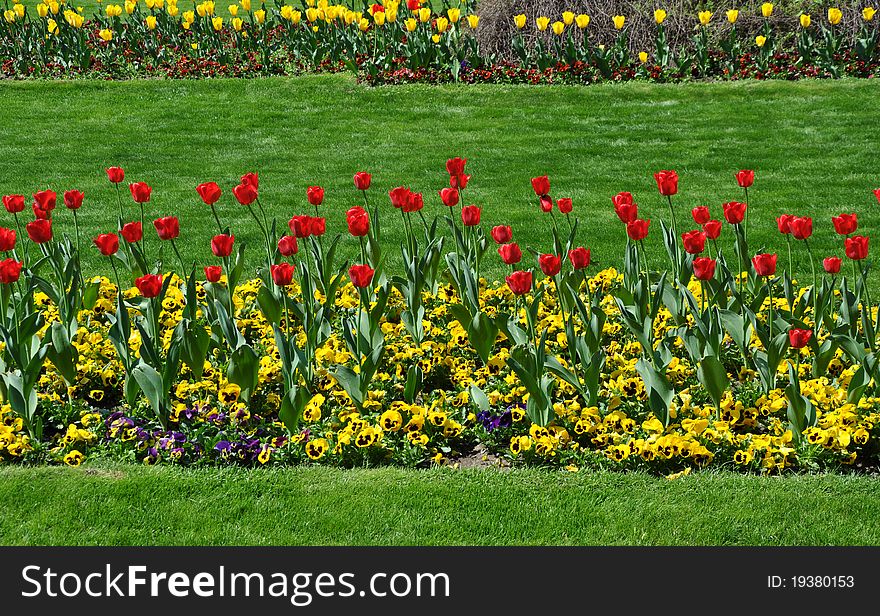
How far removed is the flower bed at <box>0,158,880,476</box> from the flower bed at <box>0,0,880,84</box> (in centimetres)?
689

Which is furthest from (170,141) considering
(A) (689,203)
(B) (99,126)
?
(A) (689,203)

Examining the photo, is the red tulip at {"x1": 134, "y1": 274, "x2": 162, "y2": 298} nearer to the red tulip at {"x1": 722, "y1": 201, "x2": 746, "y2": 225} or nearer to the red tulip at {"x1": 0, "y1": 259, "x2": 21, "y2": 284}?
the red tulip at {"x1": 0, "y1": 259, "x2": 21, "y2": 284}

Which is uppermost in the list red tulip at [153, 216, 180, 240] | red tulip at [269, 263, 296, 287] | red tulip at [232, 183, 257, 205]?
red tulip at [232, 183, 257, 205]

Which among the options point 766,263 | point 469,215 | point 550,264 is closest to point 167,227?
point 469,215

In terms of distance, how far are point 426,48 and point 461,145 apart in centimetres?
255

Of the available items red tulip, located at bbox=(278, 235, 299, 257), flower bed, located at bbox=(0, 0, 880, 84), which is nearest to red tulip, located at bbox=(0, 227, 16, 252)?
red tulip, located at bbox=(278, 235, 299, 257)

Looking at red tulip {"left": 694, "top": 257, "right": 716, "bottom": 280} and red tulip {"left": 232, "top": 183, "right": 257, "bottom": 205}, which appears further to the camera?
red tulip {"left": 232, "top": 183, "right": 257, "bottom": 205}

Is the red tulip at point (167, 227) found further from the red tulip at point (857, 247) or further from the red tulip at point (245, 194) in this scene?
the red tulip at point (857, 247)

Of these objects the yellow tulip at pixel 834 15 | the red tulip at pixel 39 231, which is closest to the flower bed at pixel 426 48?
the yellow tulip at pixel 834 15

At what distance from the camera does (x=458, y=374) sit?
4895 mm

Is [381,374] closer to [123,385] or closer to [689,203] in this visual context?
[123,385]

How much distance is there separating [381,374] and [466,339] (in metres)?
0.52

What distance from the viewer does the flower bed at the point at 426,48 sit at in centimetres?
→ 1173

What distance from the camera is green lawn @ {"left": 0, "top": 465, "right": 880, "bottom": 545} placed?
3.74m
